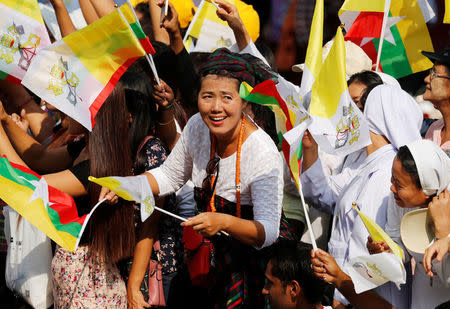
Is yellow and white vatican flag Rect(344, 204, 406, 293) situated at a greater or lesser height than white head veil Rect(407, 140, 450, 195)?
lesser

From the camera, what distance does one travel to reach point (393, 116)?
3588 millimetres

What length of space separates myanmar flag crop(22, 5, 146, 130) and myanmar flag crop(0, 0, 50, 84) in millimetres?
451

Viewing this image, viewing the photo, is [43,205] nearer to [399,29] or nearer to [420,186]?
[420,186]

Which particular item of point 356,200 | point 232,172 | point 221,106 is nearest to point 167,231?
point 232,172

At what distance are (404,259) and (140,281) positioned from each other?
4.73 ft

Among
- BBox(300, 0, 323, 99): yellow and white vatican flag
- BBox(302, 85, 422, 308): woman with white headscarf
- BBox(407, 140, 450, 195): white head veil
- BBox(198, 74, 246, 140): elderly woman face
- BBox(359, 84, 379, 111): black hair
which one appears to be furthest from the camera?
BBox(359, 84, 379, 111): black hair

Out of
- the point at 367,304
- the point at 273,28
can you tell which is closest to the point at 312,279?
the point at 367,304

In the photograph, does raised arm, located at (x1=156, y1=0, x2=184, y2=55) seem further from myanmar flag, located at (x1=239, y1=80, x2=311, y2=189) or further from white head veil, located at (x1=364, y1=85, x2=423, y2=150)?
white head veil, located at (x1=364, y1=85, x2=423, y2=150)

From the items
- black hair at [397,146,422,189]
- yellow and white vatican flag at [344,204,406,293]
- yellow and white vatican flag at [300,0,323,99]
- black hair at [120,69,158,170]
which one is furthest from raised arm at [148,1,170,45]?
yellow and white vatican flag at [344,204,406,293]

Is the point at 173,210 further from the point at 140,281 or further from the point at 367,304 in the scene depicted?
the point at 367,304

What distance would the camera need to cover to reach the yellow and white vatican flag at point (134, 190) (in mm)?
3123

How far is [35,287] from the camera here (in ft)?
13.0

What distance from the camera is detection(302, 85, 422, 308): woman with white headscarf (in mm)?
3350

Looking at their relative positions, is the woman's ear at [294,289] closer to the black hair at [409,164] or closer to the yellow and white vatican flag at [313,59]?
the black hair at [409,164]
